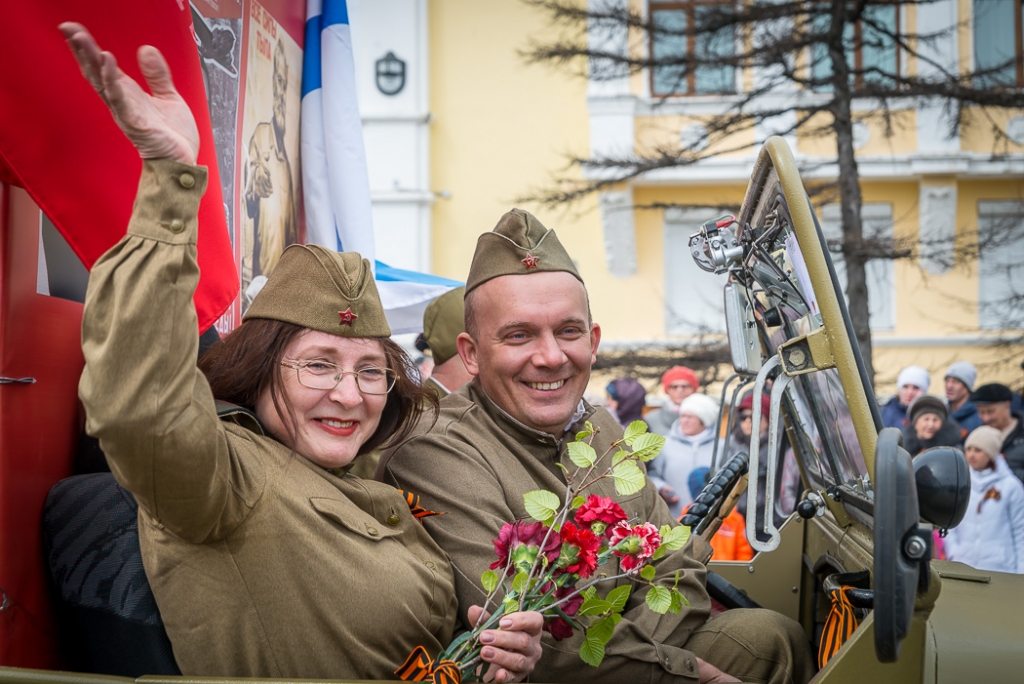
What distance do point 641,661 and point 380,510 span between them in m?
0.71

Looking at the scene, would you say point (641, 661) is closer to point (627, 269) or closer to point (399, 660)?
point (399, 660)

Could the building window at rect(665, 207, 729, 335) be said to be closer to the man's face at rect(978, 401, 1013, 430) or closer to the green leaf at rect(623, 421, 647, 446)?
the man's face at rect(978, 401, 1013, 430)

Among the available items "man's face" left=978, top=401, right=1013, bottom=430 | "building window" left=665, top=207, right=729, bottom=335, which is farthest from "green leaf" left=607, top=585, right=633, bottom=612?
"building window" left=665, top=207, right=729, bottom=335

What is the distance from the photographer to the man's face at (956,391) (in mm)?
7746

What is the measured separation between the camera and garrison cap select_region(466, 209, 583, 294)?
2736 millimetres

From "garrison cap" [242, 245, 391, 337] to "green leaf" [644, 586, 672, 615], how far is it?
825mm

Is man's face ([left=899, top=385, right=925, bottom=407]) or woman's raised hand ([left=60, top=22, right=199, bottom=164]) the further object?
man's face ([left=899, top=385, right=925, bottom=407])

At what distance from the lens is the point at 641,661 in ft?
7.59

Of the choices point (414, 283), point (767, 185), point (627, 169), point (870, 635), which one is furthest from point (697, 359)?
point (870, 635)

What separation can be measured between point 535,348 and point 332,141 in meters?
1.79

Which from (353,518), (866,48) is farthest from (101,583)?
(866,48)

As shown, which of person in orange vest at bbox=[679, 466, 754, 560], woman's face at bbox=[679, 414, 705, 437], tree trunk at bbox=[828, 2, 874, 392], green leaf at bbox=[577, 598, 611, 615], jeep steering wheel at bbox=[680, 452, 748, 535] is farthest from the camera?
tree trunk at bbox=[828, 2, 874, 392]

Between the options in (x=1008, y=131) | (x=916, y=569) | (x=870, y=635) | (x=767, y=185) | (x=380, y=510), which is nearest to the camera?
(x=916, y=569)

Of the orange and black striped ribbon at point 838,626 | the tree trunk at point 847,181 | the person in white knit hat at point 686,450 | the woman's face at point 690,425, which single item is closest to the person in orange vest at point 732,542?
the person in white knit hat at point 686,450
